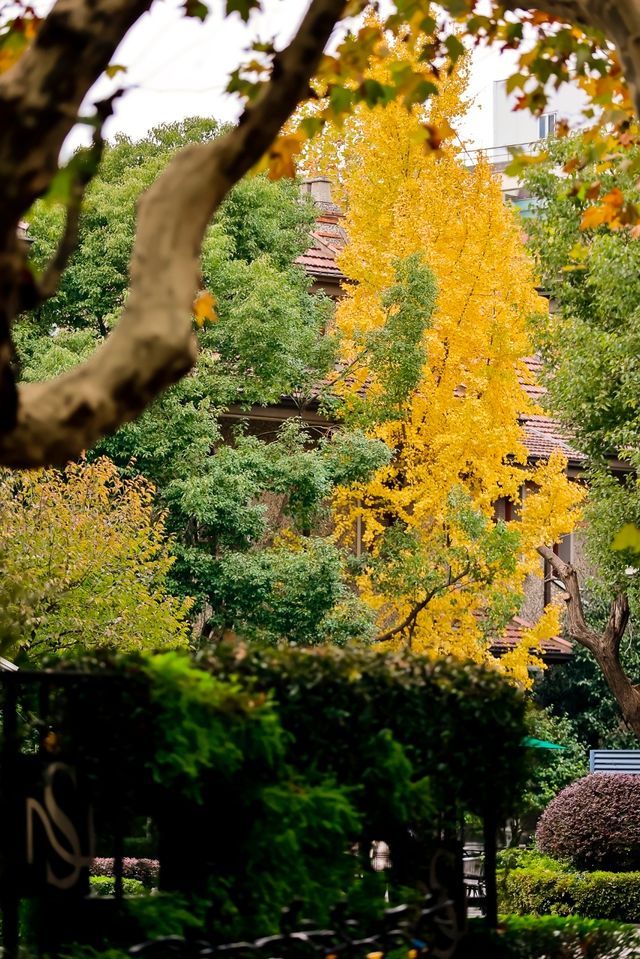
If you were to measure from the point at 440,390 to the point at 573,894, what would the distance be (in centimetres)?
920

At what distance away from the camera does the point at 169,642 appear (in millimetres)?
21828

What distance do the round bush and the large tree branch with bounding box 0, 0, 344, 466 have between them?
728 inches

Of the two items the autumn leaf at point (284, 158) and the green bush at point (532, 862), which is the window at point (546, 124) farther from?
the autumn leaf at point (284, 158)

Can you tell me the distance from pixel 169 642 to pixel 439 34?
13.1 metres

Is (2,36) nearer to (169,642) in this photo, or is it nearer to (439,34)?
(439,34)

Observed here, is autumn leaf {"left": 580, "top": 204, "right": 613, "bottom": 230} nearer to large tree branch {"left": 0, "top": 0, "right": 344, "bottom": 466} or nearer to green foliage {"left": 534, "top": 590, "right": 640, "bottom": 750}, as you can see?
large tree branch {"left": 0, "top": 0, "right": 344, "bottom": 466}

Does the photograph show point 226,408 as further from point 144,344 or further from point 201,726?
point 144,344

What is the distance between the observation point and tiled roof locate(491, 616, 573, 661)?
34.4m

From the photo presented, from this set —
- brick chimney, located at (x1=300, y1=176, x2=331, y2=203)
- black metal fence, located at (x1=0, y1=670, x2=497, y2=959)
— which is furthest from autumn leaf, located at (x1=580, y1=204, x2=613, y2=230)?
brick chimney, located at (x1=300, y1=176, x2=331, y2=203)

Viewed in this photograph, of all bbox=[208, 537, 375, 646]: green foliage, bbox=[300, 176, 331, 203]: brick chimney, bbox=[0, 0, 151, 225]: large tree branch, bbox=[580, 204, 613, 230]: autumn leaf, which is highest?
bbox=[300, 176, 331, 203]: brick chimney

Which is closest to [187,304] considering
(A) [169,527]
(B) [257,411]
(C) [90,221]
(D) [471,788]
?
(D) [471,788]

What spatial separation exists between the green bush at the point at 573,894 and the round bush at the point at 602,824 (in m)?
0.92

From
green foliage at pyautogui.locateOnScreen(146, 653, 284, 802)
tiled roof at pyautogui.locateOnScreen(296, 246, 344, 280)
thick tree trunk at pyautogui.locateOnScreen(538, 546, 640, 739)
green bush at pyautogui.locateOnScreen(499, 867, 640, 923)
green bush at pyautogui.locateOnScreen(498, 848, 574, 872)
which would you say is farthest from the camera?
tiled roof at pyautogui.locateOnScreen(296, 246, 344, 280)

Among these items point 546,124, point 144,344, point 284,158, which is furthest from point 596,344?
point 546,124
